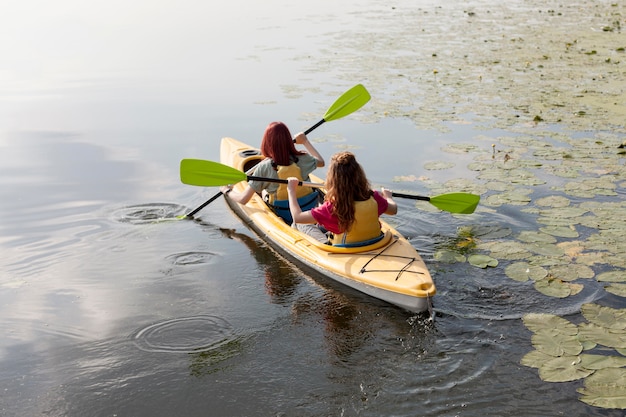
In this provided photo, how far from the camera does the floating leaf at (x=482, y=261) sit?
17.1ft

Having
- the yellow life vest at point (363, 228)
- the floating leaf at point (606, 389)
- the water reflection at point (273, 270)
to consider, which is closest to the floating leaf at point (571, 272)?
the floating leaf at point (606, 389)

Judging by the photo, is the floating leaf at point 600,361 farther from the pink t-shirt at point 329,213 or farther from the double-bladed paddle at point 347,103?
the double-bladed paddle at point 347,103

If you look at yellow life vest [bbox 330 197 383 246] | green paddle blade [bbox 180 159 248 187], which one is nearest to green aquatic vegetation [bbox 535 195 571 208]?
yellow life vest [bbox 330 197 383 246]

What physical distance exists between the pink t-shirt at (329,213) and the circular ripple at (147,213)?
81.6 inches

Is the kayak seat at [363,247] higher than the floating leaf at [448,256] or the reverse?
higher

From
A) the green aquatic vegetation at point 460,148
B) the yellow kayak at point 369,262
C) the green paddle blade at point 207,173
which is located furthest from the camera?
the green aquatic vegetation at point 460,148

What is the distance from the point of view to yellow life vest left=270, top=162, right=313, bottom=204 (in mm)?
5785

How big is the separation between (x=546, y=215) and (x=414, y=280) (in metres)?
1.90

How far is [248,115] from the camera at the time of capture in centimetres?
976

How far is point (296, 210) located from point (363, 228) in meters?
0.54

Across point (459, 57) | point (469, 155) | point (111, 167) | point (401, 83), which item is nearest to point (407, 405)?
point (469, 155)

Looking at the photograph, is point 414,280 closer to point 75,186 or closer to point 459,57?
point 75,186

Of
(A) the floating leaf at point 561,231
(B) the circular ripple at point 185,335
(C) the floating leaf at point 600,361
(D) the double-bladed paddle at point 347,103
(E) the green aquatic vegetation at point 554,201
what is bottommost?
(B) the circular ripple at point 185,335

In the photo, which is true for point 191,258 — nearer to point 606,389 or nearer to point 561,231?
point 561,231
